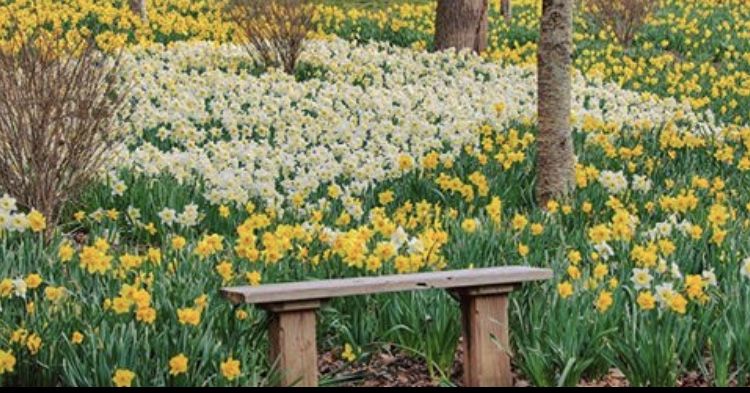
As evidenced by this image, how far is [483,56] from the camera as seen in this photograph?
49.6 feet

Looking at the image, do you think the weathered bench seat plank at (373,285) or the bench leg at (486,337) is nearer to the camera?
the weathered bench seat plank at (373,285)

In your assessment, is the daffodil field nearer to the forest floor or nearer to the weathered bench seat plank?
the forest floor

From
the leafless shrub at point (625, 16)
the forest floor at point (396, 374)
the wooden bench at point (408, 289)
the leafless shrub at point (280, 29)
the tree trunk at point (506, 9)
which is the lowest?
the forest floor at point (396, 374)

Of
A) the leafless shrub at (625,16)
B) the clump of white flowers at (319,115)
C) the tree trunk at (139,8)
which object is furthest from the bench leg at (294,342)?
the leafless shrub at (625,16)

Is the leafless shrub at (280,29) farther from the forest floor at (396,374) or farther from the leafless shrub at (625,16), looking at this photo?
the forest floor at (396,374)

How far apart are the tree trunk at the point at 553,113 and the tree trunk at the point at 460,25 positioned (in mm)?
7025

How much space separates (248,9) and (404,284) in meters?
10.1

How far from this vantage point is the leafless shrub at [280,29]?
1362 centimetres

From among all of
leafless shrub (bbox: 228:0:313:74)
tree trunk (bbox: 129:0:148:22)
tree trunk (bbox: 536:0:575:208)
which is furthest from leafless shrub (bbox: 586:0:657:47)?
tree trunk (bbox: 536:0:575:208)

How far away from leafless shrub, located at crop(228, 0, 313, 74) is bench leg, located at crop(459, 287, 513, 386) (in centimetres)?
927

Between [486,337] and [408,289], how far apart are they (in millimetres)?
339

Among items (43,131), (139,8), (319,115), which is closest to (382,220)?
(43,131)

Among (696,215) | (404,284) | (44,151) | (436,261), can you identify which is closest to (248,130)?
(44,151)

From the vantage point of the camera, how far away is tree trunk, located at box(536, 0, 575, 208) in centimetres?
791
